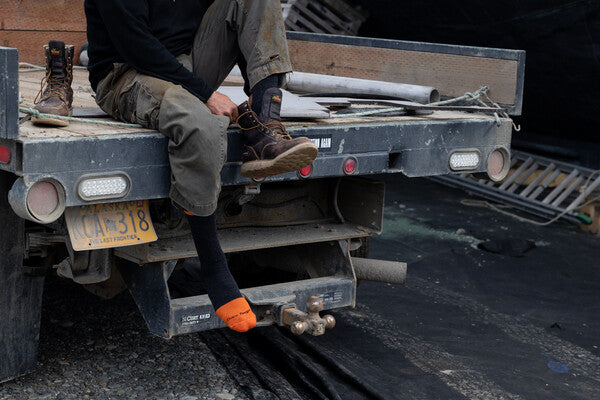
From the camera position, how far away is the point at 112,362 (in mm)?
3916

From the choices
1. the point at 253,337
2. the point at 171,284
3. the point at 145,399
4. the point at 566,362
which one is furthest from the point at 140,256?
the point at 566,362

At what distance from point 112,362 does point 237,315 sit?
1.02m

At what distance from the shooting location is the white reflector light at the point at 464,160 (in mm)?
3854

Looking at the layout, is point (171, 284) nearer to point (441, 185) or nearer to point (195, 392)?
point (195, 392)

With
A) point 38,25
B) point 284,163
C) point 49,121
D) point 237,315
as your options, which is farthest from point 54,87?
point 38,25

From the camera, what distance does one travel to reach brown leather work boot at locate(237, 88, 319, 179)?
3.09m

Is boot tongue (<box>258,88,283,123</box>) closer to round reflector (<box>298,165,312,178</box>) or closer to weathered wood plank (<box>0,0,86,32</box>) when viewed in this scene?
round reflector (<box>298,165,312,178</box>)

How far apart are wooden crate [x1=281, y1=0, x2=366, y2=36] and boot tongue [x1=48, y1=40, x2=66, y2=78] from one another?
5142 mm

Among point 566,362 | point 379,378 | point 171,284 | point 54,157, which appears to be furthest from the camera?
point 171,284

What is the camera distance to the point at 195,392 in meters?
3.60

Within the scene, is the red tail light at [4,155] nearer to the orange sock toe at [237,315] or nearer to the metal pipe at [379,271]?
the orange sock toe at [237,315]

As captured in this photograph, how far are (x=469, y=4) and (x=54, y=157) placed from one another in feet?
19.2

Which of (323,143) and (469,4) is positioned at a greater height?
(469,4)

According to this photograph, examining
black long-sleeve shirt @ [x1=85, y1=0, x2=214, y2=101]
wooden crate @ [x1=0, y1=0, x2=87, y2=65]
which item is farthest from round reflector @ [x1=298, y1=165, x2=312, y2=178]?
wooden crate @ [x1=0, y1=0, x2=87, y2=65]
